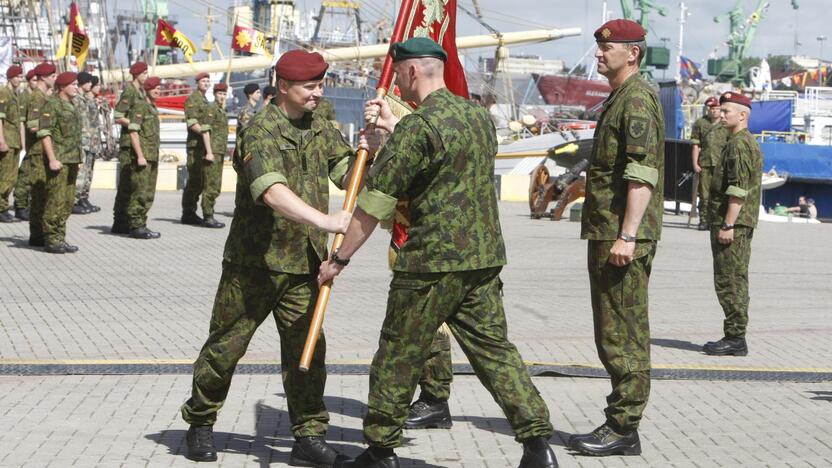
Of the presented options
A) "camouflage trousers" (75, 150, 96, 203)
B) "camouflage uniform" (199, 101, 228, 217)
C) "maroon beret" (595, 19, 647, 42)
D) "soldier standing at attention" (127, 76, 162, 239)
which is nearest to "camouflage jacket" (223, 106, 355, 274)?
"maroon beret" (595, 19, 647, 42)

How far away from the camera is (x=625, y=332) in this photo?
20.5ft

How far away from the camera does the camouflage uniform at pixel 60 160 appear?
14.5 meters

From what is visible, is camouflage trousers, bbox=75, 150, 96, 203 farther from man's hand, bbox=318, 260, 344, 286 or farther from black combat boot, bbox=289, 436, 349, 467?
man's hand, bbox=318, 260, 344, 286

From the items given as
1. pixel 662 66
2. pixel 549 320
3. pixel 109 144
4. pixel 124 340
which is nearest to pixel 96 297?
pixel 124 340

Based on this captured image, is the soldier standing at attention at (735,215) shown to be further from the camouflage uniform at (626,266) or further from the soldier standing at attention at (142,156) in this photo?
the soldier standing at attention at (142,156)

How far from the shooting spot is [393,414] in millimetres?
5379

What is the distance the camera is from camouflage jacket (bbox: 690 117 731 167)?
19.8 meters

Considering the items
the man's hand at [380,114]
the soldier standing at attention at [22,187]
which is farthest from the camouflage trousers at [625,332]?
the soldier standing at attention at [22,187]

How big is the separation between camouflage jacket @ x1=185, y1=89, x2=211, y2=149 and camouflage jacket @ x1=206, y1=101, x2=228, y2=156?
7 cm

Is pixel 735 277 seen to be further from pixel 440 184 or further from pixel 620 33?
pixel 440 184

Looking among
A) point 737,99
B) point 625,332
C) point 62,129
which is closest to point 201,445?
point 625,332

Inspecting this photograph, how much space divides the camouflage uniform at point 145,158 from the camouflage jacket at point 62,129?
1691 mm

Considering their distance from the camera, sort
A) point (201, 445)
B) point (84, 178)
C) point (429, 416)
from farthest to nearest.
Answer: point (84, 178) < point (429, 416) < point (201, 445)

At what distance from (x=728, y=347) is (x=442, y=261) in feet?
15.2
